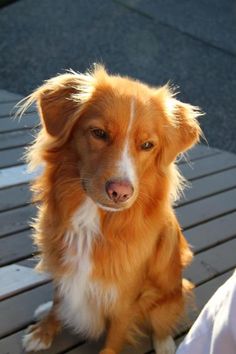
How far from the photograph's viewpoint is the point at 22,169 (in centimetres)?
336

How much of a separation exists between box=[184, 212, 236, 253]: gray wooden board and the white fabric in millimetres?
1839

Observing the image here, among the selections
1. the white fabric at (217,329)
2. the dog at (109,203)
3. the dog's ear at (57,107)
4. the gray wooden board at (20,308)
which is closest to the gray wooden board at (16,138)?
A: the gray wooden board at (20,308)

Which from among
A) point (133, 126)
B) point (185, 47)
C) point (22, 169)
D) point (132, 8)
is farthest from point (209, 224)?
point (132, 8)

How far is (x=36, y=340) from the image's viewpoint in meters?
2.29

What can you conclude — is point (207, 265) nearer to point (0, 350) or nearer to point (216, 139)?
point (0, 350)

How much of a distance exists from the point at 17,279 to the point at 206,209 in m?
1.39

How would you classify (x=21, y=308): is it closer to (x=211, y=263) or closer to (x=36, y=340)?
(x=36, y=340)

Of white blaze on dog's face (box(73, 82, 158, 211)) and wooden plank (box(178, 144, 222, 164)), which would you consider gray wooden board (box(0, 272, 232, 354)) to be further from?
wooden plank (box(178, 144, 222, 164))

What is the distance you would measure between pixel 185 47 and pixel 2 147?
3.53 meters

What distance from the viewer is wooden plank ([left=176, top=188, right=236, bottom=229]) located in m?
3.21

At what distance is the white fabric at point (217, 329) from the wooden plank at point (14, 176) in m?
2.21

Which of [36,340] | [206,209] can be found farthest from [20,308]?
[206,209]

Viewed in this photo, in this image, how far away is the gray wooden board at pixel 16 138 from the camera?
11.7ft

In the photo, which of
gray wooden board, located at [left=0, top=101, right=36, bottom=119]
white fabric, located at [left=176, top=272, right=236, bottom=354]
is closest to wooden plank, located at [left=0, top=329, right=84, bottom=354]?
white fabric, located at [left=176, top=272, right=236, bottom=354]
